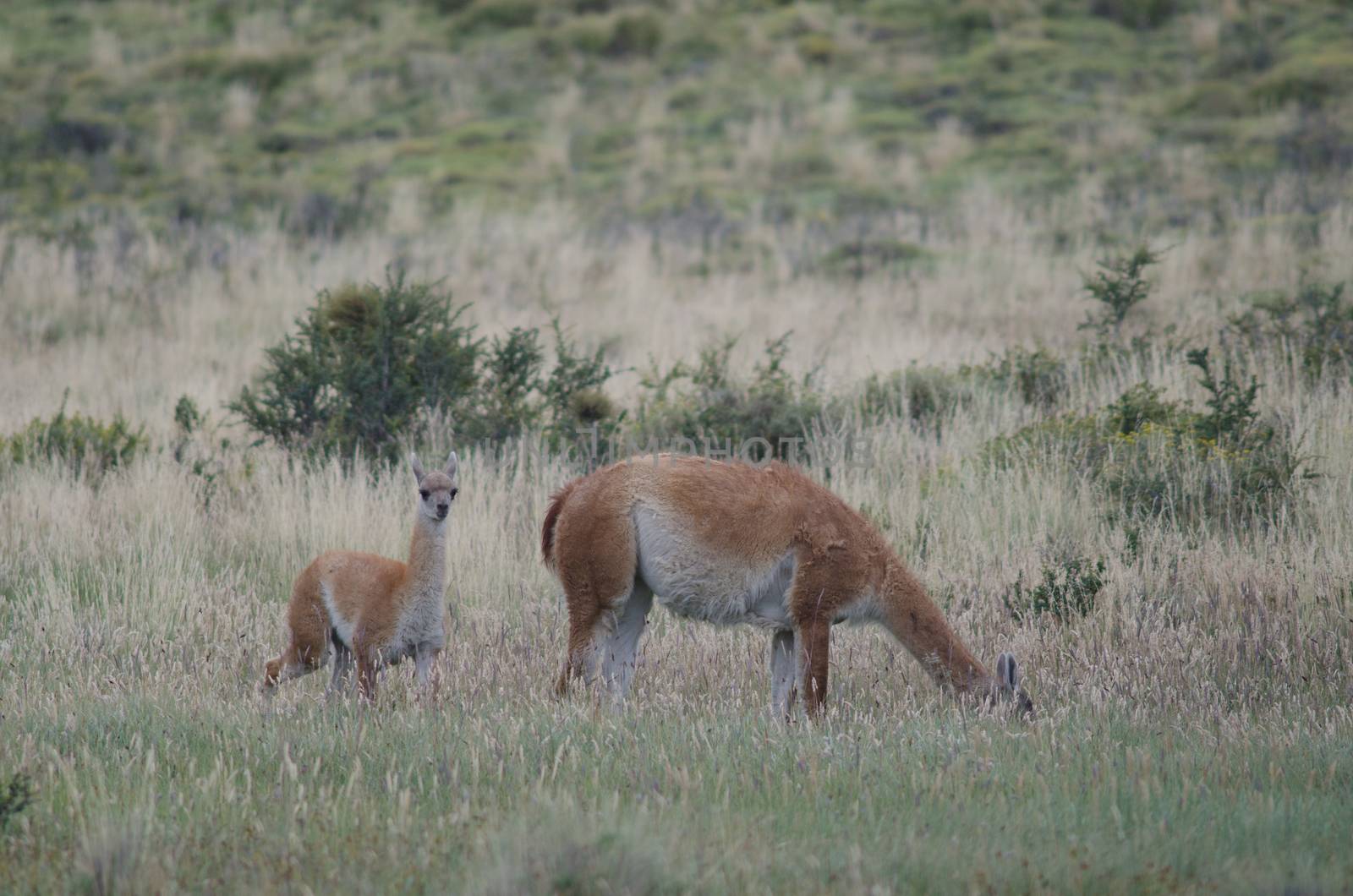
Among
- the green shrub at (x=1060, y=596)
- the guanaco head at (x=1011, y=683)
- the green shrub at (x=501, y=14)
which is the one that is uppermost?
the green shrub at (x=501, y=14)

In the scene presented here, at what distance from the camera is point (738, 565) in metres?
7.13

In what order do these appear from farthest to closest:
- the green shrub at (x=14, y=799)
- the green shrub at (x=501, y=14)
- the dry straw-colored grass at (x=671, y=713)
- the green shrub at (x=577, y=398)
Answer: the green shrub at (x=501, y=14)
the green shrub at (x=577, y=398)
the green shrub at (x=14, y=799)
the dry straw-colored grass at (x=671, y=713)

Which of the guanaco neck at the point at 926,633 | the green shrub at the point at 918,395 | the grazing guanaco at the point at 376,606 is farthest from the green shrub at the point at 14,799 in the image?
the green shrub at the point at 918,395

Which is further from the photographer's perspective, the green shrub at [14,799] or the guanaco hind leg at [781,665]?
the guanaco hind leg at [781,665]

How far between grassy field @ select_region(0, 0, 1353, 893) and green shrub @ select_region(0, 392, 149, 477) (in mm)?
53

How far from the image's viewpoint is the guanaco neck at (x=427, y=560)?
7375mm

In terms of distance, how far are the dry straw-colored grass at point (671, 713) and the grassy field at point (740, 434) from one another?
0.11ft

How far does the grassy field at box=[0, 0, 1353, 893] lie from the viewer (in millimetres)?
4977

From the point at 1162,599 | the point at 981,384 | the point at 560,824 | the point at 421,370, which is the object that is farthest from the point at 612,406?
the point at 560,824

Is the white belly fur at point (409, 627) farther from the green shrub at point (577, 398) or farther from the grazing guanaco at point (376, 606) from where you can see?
the green shrub at point (577, 398)

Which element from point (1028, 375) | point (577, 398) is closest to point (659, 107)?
point (1028, 375)

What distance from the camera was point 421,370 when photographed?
539 inches

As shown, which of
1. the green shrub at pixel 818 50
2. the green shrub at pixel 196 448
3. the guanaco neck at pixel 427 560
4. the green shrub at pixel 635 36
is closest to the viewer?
the guanaco neck at pixel 427 560

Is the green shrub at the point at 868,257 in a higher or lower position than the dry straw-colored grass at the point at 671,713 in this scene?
higher
